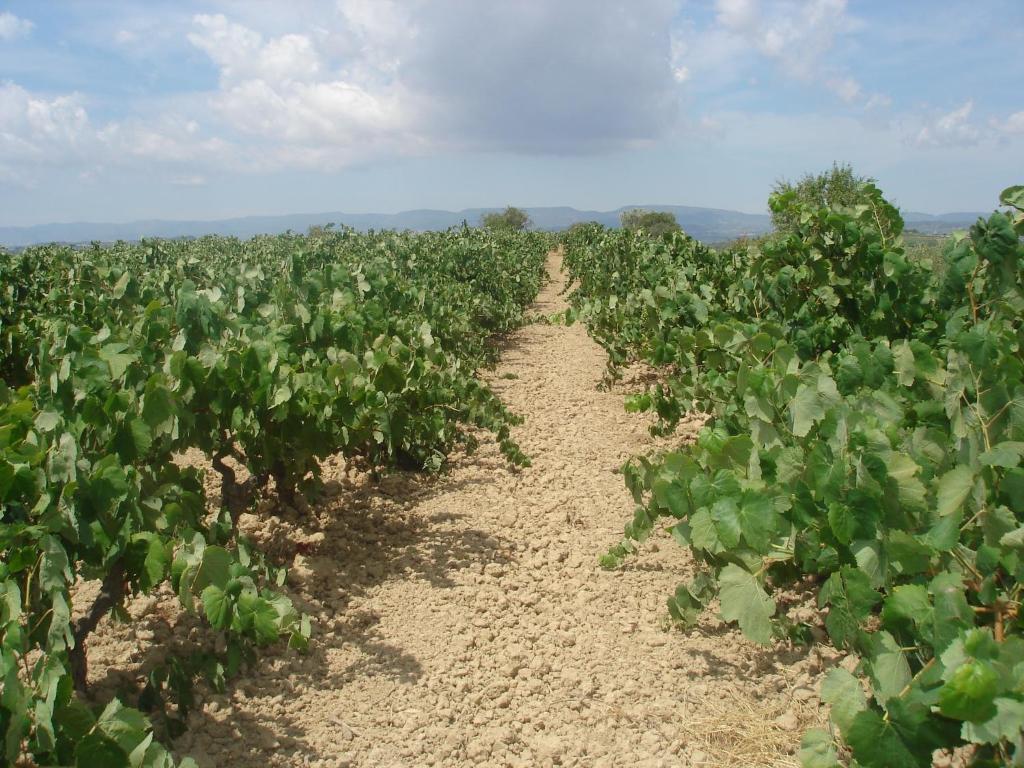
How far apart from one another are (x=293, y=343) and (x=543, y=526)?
177cm

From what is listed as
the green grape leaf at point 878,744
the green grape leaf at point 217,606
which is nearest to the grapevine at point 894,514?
the green grape leaf at point 878,744

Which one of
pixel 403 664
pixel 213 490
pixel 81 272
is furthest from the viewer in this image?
pixel 81 272

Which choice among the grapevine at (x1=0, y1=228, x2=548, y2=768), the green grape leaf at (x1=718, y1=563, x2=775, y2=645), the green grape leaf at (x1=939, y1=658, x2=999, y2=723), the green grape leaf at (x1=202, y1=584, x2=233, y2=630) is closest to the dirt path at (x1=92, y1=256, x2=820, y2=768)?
the grapevine at (x1=0, y1=228, x2=548, y2=768)

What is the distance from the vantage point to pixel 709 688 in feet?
9.60

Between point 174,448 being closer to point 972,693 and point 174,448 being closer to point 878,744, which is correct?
point 878,744

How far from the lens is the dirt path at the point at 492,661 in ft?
8.80

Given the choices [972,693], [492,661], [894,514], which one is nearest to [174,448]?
[492,661]

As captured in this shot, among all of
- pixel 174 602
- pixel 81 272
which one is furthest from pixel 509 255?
pixel 174 602

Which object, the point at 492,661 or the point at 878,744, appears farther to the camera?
the point at 492,661

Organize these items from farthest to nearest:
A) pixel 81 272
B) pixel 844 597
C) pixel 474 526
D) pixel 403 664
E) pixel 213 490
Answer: pixel 81 272, pixel 213 490, pixel 474 526, pixel 403 664, pixel 844 597

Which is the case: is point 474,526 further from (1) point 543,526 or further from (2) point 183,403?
(2) point 183,403

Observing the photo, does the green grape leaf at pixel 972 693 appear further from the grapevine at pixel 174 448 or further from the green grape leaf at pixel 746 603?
the grapevine at pixel 174 448

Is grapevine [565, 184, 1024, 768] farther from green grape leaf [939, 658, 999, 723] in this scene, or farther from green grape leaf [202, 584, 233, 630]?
green grape leaf [202, 584, 233, 630]

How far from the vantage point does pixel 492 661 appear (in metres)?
3.20
